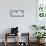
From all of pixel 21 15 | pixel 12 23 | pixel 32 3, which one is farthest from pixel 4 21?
pixel 32 3

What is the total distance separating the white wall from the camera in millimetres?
6844

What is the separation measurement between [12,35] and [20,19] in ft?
2.58

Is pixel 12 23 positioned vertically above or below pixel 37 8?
below

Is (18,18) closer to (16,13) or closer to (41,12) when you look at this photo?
(16,13)

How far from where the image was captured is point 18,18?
22.6 feet

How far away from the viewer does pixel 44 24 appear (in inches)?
272

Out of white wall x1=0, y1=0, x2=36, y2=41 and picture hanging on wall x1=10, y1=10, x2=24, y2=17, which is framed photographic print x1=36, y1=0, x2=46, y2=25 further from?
picture hanging on wall x1=10, y1=10, x2=24, y2=17

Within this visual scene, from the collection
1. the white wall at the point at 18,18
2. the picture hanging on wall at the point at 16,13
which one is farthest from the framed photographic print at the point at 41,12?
the picture hanging on wall at the point at 16,13

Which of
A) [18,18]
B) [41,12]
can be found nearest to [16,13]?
[18,18]

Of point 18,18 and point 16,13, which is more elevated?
point 16,13

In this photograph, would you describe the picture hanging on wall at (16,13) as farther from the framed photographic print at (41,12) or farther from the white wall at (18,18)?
the framed photographic print at (41,12)

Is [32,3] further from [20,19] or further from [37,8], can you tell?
[20,19]

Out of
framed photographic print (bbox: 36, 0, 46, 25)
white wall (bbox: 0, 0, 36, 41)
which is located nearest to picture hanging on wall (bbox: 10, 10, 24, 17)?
white wall (bbox: 0, 0, 36, 41)

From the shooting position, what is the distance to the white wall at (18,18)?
6844 mm
